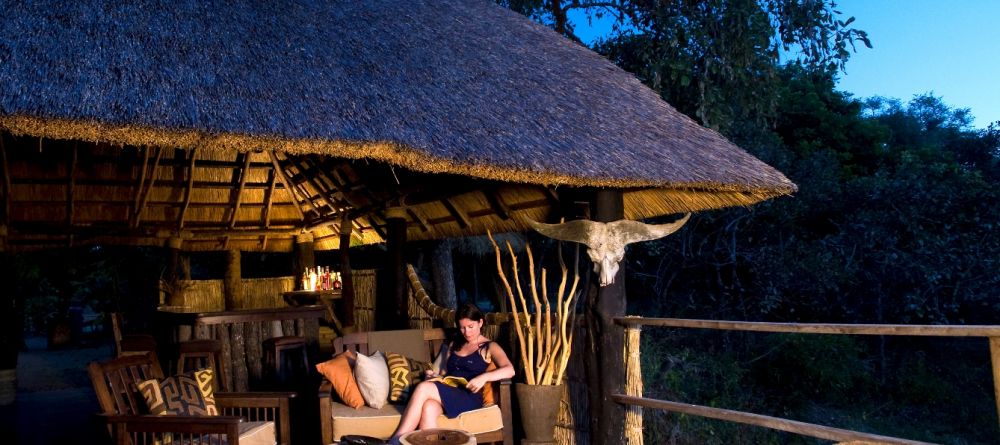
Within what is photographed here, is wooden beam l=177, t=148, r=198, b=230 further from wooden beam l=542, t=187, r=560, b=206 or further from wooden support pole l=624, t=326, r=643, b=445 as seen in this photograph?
wooden support pole l=624, t=326, r=643, b=445

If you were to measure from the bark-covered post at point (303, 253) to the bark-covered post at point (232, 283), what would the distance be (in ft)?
2.31

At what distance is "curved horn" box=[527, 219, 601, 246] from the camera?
4.45 m

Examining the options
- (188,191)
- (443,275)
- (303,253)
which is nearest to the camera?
(188,191)

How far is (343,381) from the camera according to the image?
14.2ft

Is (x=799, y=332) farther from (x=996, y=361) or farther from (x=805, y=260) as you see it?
(x=805, y=260)

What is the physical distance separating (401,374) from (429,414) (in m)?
0.57

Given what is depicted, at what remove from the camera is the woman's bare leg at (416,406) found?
13.0ft

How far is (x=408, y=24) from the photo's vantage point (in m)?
5.59

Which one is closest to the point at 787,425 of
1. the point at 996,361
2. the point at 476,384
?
the point at 996,361

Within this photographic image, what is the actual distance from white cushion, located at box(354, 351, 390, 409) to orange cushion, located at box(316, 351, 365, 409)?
0.03 metres

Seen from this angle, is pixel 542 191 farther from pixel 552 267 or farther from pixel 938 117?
pixel 938 117

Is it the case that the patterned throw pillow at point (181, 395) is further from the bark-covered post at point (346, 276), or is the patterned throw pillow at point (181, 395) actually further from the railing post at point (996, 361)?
the bark-covered post at point (346, 276)

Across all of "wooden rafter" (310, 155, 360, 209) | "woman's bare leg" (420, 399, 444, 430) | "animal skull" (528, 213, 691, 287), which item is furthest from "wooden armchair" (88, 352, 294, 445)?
"wooden rafter" (310, 155, 360, 209)

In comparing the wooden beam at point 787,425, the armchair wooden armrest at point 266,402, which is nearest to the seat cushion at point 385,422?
the armchair wooden armrest at point 266,402
